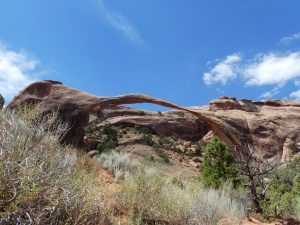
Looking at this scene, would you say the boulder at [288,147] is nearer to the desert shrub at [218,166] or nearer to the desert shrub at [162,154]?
the desert shrub at [162,154]

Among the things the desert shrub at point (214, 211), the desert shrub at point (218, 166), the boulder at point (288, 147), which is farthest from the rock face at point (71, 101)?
the boulder at point (288, 147)

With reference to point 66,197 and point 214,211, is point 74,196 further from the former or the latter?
point 214,211

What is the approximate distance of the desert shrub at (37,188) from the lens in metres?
3.62

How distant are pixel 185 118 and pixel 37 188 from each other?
35415mm

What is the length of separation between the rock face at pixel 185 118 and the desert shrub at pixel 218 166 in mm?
768

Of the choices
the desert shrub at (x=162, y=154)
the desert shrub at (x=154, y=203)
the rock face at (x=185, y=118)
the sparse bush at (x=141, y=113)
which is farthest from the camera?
the sparse bush at (x=141, y=113)

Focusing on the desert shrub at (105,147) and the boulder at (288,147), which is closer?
the desert shrub at (105,147)

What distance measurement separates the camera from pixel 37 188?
3.73 metres

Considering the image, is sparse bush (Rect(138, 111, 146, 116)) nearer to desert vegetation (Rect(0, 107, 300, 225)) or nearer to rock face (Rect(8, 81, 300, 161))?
rock face (Rect(8, 81, 300, 161))

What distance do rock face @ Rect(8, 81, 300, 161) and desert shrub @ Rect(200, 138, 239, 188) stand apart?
30.3 inches

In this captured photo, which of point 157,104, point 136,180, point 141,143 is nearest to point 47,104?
point 157,104

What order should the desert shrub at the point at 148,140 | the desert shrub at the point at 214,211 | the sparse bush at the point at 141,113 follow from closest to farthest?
the desert shrub at the point at 214,211, the desert shrub at the point at 148,140, the sparse bush at the point at 141,113

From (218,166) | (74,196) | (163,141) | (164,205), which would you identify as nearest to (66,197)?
(74,196)

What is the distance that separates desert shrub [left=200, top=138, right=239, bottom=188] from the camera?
42.1 ft
